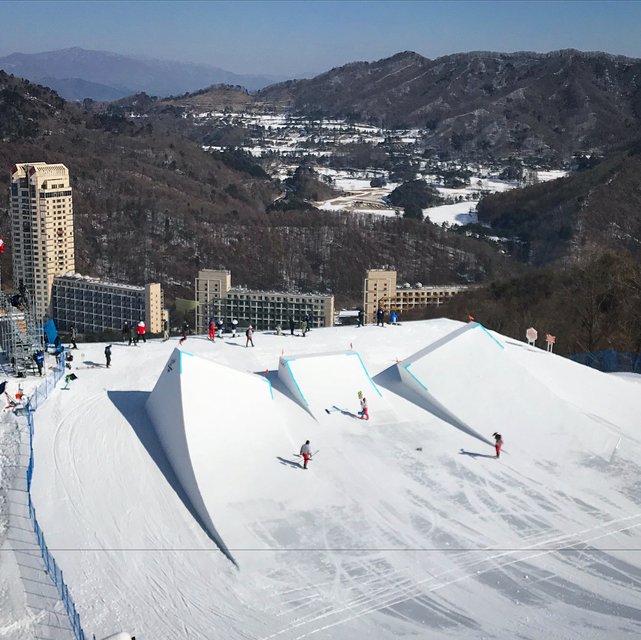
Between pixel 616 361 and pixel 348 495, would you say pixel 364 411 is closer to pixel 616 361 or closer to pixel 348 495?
pixel 348 495

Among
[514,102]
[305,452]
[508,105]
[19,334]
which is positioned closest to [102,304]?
[19,334]

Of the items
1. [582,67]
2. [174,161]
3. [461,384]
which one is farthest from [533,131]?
[461,384]

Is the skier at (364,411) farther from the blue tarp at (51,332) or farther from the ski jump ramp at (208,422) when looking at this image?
the blue tarp at (51,332)

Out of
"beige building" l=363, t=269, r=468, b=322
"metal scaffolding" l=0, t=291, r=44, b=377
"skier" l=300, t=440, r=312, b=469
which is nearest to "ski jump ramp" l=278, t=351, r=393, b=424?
"skier" l=300, t=440, r=312, b=469

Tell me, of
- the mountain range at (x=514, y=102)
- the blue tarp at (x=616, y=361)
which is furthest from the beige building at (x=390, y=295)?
the mountain range at (x=514, y=102)

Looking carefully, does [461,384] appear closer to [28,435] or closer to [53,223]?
[28,435]
